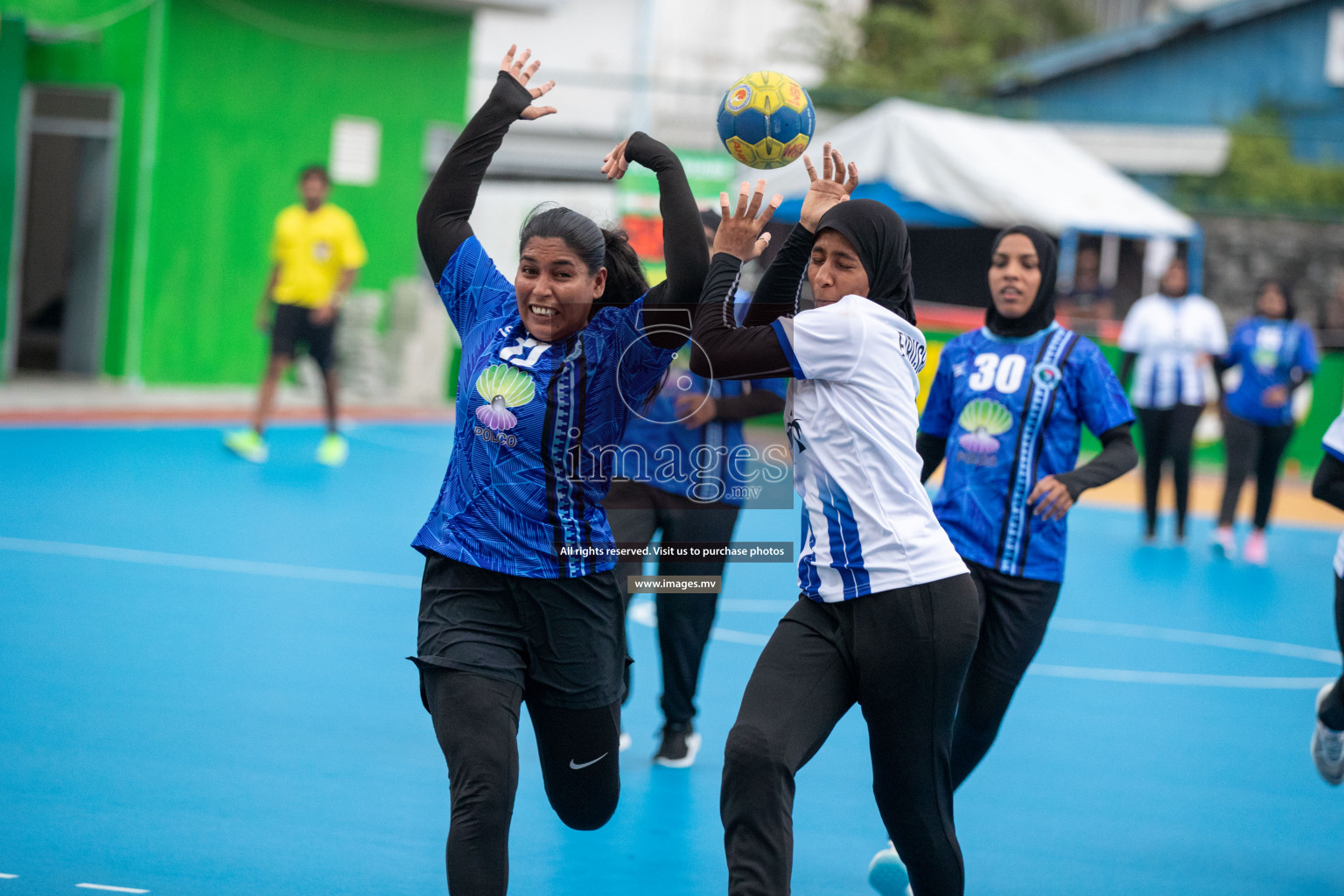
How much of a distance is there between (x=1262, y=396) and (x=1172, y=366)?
2.54 feet

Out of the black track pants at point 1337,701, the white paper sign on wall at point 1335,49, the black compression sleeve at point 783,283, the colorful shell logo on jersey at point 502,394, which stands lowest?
the black track pants at point 1337,701

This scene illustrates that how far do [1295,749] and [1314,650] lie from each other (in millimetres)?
2741

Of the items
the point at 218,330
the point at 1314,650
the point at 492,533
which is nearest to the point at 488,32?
the point at 218,330

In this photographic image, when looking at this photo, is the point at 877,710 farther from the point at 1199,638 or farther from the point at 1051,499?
the point at 1199,638

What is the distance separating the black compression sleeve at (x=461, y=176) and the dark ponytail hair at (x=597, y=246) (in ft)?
0.61

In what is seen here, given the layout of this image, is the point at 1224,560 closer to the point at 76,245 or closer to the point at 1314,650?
the point at 1314,650

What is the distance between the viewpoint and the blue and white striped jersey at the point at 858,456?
12.2ft

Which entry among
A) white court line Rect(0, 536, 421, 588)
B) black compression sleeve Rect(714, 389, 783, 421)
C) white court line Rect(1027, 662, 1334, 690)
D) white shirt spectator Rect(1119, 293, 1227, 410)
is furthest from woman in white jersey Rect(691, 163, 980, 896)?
white shirt spectator Rect(1119, 293, 1227, 410)

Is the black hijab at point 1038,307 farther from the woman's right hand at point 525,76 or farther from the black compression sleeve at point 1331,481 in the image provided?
the woman's right hand at point 525,76

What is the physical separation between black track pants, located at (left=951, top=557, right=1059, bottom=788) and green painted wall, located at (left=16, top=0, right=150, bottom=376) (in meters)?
14.9

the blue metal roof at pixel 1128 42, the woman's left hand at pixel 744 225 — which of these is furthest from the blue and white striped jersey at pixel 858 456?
the blue metal roof at pixel 1128 42

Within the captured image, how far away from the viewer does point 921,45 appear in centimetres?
3244

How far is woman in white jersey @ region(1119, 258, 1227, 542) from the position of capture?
13.1 meters

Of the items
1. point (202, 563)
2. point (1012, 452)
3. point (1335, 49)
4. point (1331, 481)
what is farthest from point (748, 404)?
point (1335, 49)
